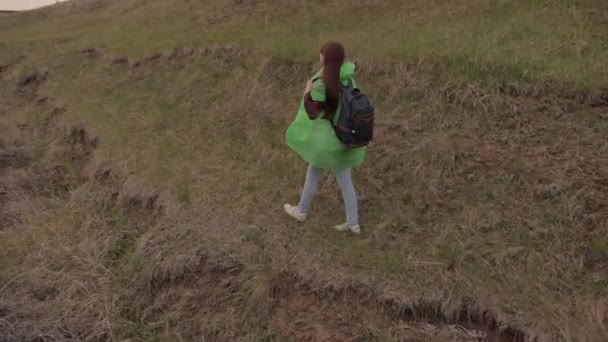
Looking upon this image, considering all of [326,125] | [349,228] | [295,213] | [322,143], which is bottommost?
[349,228]

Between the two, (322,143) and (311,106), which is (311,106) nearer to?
(311,106)

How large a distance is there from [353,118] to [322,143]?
1.21 ft

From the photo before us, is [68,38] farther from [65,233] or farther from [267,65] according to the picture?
[65,233]

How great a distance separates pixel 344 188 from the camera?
4488 millimetres

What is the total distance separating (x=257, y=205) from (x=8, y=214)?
3498mm

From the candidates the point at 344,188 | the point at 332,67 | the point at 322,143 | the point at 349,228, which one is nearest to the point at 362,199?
the point at 349,228

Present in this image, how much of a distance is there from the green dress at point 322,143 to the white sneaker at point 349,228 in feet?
2.31

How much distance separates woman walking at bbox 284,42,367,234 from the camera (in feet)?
12.9

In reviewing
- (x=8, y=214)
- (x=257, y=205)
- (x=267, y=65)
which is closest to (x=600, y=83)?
(x=257, y=205)

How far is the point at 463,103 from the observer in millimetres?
6000

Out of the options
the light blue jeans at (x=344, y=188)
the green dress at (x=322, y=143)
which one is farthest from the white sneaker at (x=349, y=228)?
the green dress at (x=322, y=143)

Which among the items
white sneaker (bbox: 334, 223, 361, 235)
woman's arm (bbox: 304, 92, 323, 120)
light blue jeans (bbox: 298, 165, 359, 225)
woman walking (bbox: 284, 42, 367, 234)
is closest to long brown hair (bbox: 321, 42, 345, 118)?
woman walking (bbox: 284, 42, 367, 234)

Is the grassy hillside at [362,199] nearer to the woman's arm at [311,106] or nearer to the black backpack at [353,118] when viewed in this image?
the black backpack at [353,118]

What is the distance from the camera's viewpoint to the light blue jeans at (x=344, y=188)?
4438 mm
